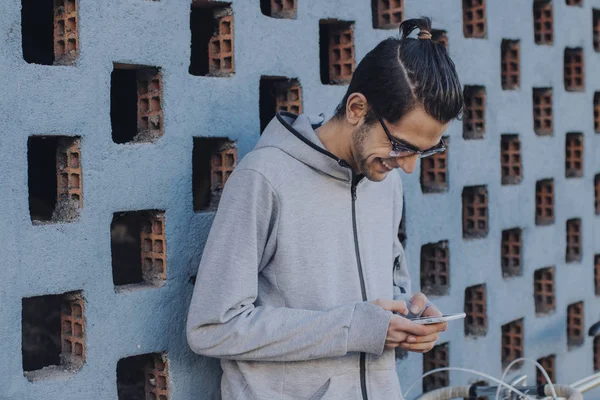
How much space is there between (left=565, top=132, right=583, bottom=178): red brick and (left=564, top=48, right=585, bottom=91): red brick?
0.17 metres

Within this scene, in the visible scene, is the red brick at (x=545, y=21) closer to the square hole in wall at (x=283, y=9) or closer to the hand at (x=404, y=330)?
the square hole in wall at (x=283, y=9)

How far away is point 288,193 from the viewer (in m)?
1.94

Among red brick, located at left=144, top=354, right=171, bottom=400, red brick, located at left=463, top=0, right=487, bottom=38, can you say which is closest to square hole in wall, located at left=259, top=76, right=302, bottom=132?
red brick, located at left=144, top=354, right=171, bottom=400

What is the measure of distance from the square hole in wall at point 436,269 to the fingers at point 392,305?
3.04 feet

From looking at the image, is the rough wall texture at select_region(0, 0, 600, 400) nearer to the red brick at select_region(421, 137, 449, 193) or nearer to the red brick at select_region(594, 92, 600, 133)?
the red brick at select_region(421, 137, 449, 193)

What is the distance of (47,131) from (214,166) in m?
0.49

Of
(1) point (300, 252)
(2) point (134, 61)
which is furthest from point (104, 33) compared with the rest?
(1) point (300, 252)

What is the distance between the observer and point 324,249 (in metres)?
1.97

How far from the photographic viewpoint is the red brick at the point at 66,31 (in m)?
1.96

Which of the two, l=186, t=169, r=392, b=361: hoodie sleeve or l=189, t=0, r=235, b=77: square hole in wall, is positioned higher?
l=189, t=0, r=235, b=77: square hole in wall

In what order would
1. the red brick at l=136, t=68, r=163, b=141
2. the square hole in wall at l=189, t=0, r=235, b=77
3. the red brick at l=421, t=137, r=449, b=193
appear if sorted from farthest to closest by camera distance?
the red brick at l=421, t=137, r=449, b=193 < the square hole in wall at l=189, t=0, r=235, b=77 < the red brick at l=136, t=68, r=163, b=141

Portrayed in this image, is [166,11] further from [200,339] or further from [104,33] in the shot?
[200,339]

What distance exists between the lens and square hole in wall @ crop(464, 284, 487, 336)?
9.75 feet

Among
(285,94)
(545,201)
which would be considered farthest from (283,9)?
(545,201)
